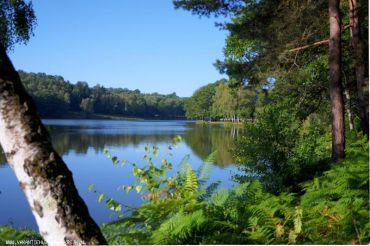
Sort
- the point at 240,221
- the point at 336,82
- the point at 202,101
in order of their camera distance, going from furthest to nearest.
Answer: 1. the point at 202,101
2. the point at 336,82
3. the point at 240,221

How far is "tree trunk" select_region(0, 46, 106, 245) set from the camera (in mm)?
2416

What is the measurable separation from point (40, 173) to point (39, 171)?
0.01 m

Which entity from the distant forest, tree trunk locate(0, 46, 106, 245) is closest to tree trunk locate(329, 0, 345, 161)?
tree trunk locate(0, 46, 106, 245)

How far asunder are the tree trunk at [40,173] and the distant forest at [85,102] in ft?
211

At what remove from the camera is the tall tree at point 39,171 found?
242cm

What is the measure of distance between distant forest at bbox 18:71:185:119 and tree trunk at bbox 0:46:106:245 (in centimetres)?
6444

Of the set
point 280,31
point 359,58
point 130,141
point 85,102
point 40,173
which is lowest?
point 130,141

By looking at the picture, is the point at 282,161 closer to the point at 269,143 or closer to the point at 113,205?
the point at 269,143

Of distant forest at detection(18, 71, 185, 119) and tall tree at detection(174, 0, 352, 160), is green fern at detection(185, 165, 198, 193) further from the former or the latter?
distant forest at detection(18, 71, 185, 119)

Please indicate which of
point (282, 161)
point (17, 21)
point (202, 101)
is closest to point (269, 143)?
point (282, 161)

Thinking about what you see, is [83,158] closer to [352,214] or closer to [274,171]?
[274,171]

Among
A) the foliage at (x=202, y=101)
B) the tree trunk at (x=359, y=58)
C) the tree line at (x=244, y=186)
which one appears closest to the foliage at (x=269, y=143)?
the tree line at (x=244, y=186)

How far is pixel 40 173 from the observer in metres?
2.43

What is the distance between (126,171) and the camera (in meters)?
22.3
